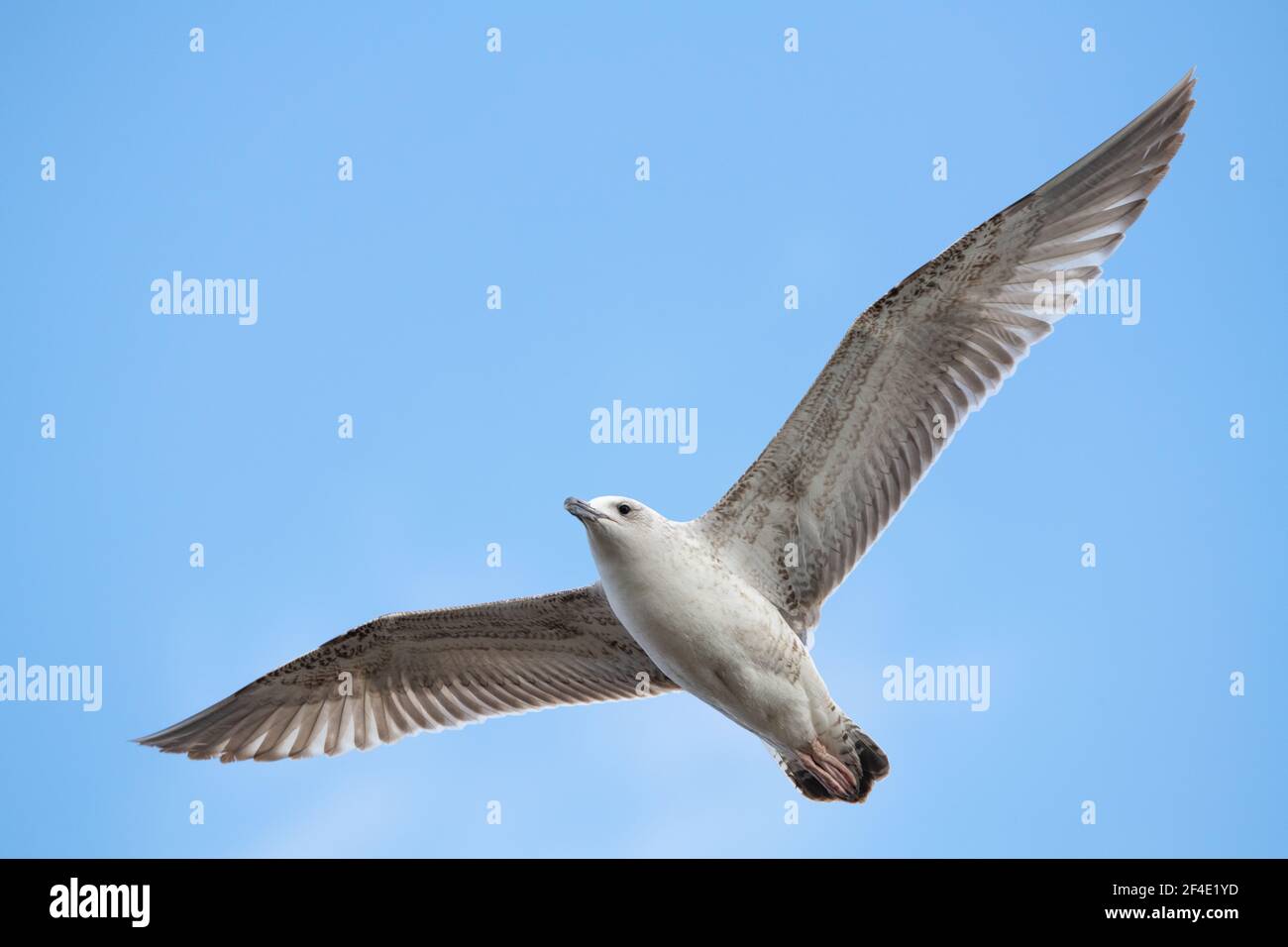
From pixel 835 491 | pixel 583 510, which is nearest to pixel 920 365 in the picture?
pixel 835 491

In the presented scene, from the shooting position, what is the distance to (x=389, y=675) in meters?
11.9

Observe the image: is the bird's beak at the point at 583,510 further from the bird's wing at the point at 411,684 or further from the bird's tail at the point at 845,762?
the bird's tail at the point at 845,762

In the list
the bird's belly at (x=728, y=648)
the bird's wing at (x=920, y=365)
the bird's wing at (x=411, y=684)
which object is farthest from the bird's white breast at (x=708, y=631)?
the bird's wing at (x=411, y=684)

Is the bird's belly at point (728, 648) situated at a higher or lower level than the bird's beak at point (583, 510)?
lower

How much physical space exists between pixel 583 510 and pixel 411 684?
9.42 ft

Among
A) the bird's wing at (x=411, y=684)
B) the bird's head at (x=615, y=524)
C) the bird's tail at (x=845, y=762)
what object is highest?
the bird's head at (x=615, y=524)

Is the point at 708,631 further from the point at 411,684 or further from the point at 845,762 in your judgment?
the point at 411,684

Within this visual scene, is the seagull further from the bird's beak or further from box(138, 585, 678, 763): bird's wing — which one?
box(138, 585, 678, 763): bird's wing

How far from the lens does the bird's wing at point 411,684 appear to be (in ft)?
37.3

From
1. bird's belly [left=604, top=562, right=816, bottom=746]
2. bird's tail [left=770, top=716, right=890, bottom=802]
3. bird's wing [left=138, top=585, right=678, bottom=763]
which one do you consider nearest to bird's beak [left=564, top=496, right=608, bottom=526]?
bird's belly [left=604, top=562, right=816, bottom=746]

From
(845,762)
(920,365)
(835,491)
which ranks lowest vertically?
(845,762)

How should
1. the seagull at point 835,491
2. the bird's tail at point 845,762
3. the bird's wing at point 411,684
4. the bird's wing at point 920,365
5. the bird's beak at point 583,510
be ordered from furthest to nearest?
the bird's wing at point 411,684 < the bird's wing at point 920,365 < the bird's tail at point 845,762 < the seagull at point 835,491 < the bird's beak at point 583,510

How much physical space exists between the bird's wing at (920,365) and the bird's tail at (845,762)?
2.65 ft

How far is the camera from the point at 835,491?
1052 centimetres
